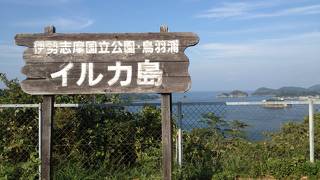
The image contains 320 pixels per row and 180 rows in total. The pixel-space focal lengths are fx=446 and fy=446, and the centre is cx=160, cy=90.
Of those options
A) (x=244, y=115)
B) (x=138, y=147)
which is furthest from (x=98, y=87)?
(x=244, y=115)

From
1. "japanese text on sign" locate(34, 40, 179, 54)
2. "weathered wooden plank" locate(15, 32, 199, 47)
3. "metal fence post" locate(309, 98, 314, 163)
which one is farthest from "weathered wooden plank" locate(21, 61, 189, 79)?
"metal fence post" locate(309, 98, 314, 163)

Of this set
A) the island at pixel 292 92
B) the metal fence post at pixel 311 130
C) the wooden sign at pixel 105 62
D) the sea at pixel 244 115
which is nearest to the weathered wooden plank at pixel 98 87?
the wooden sign at pixel 105 62

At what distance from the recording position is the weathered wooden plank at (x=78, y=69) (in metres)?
6.19

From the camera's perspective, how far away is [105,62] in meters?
6.25

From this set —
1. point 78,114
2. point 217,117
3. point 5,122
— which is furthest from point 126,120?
point 5,122

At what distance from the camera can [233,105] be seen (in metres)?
7.61

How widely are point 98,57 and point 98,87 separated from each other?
0.42 metres

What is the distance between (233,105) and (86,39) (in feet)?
9.26

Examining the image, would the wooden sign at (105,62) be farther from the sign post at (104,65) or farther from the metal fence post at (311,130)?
the metal fence post at (311,130)

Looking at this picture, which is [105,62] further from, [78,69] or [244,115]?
[244,115]

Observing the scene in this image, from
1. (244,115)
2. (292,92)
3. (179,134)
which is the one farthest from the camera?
(292,92)

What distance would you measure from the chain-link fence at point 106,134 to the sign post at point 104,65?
4.33 feet

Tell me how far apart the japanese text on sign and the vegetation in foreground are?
177 cm

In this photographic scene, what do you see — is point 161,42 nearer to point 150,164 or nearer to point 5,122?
point 150,164
